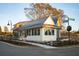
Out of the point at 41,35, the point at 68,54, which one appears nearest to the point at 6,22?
the point at 41,35

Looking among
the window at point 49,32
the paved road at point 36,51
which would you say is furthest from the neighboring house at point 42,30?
the paved road at point 36,51

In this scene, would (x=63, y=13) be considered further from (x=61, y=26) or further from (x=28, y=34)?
(x=28, y=34)

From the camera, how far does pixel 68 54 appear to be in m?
6.72

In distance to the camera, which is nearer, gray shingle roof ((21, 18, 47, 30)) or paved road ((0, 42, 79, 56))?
paved road ((0, 42, 79, 56))

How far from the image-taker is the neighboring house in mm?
6824

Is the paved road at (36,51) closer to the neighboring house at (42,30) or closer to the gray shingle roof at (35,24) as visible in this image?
the neighboring house at (42,30)

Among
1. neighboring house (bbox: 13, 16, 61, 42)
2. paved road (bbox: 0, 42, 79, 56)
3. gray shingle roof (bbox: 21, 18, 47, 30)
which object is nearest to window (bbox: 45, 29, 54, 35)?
neighboring house (bbox: 13, 16, 61, 42)

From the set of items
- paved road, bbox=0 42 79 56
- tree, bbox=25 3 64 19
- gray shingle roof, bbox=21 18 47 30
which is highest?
tree, bbox=25 3 64 19

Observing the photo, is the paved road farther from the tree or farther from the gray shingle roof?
the tree

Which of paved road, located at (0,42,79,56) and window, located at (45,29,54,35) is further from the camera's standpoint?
window, located at (45,29,54,35)

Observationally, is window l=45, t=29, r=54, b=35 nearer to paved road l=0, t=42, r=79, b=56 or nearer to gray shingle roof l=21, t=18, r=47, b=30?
gray shingle roof l=21, t=18, r=47, b=30

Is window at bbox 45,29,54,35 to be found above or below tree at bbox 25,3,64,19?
below

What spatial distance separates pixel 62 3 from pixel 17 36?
0.95 m

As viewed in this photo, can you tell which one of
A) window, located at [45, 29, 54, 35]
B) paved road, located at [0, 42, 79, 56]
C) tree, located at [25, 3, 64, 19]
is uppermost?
tree, located at [25, 3, 64, 19]
